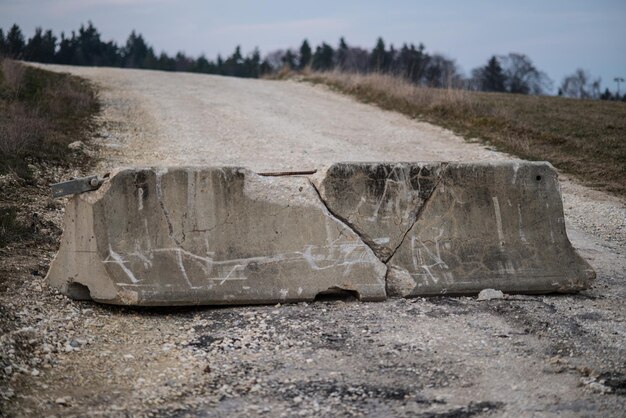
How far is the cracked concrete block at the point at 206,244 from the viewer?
4.98 m

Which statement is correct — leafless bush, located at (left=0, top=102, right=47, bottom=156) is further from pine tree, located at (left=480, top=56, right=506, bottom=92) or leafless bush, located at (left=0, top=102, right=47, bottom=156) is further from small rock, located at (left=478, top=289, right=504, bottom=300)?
pine tree, located at (left=480, top=56, right=506, bottom=92)

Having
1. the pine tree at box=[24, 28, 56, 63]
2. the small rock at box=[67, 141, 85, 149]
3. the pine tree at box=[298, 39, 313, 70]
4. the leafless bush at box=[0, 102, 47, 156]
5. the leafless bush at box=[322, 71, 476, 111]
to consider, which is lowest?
the small rock at box=[67, 141, 85, 149]

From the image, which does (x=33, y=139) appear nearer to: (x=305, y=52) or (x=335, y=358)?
(x=335, y=358)

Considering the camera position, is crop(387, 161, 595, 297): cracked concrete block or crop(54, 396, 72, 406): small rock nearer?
crop(54, 396, 72, 406): small rock

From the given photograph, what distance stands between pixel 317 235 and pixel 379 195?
1.93ft

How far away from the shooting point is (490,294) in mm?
5289

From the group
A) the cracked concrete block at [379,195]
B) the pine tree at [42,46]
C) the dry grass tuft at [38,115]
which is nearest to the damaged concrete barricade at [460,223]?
the cracked concrete block at [379,195]

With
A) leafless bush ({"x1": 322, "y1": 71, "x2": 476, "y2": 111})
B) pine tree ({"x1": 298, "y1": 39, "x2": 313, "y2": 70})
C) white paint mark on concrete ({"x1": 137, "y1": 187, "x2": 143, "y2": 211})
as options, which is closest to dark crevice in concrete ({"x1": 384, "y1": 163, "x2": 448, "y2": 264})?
white paint mark on concrete ({"x1": 137, "y1": 187, "x2": 143, "y2": 211})

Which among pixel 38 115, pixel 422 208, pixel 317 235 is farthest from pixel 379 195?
pixel 38 115

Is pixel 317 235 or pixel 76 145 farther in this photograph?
pixel 76 145

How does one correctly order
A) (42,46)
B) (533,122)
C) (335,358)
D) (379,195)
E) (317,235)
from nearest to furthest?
(335,358), (317,235), (379,195), (533,122), (42,46)

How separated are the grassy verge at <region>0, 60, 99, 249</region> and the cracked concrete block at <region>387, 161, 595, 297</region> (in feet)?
10.8

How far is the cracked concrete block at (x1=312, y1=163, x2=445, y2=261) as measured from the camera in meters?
5.35

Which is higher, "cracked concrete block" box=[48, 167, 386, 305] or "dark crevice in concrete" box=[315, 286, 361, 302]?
"cracked concrete block" box=[48, 167, 386, 305]
